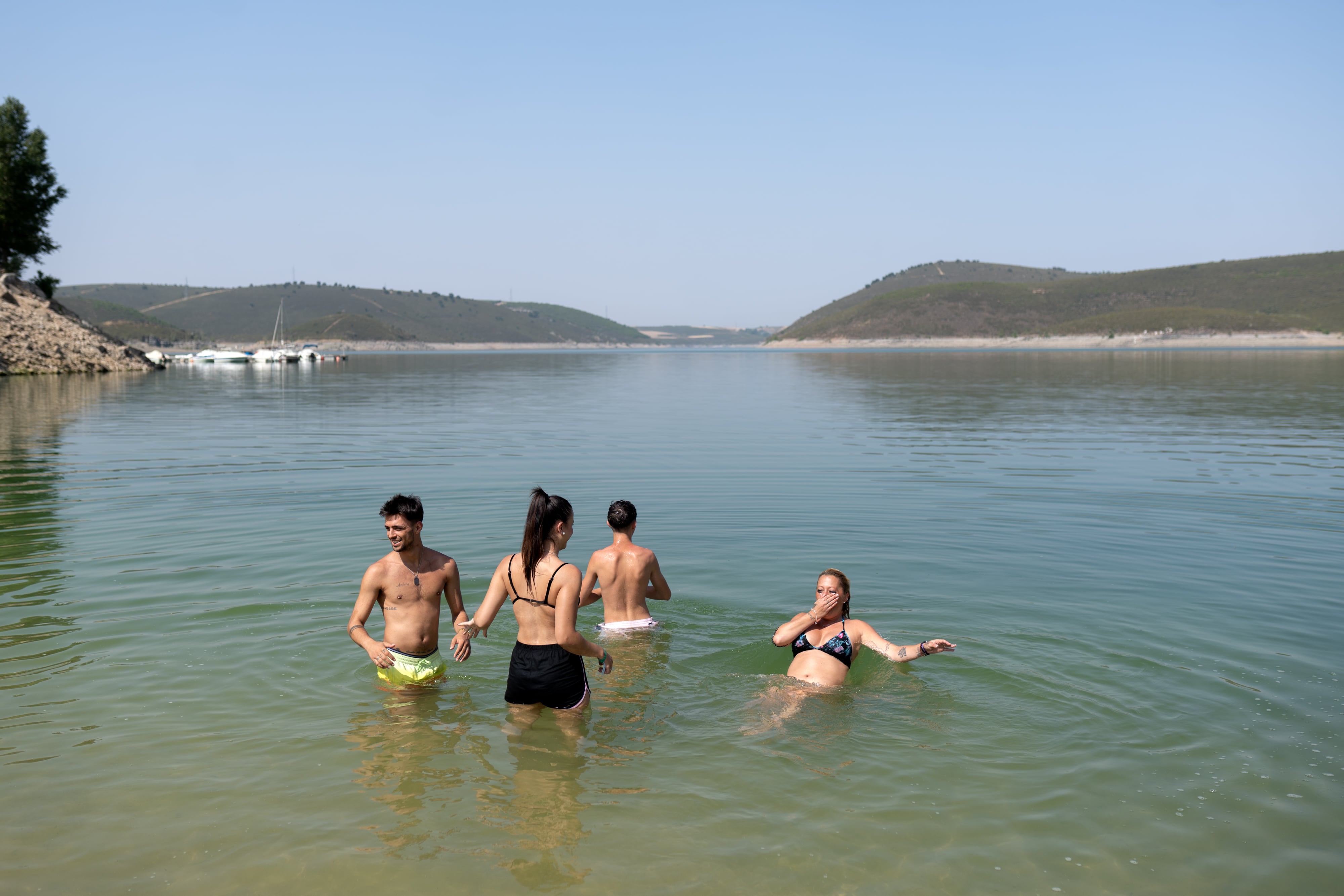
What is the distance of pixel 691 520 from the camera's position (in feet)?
50.6

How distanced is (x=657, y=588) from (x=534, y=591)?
3114 mm

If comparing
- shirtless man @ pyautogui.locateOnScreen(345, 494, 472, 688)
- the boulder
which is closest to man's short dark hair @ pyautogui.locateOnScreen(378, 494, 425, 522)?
shirtless man @ pyautogui.locateOnScreen(345, 494, 472, 688)

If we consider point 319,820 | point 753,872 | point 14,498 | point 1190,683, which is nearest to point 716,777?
point 753,872

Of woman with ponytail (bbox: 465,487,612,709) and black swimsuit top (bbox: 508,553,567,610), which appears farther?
black swimsuit top (bbox: 508,553,567,610)

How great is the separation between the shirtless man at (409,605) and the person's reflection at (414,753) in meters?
0.26

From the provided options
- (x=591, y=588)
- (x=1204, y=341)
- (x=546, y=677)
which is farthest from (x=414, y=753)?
(x=1204, y=341)

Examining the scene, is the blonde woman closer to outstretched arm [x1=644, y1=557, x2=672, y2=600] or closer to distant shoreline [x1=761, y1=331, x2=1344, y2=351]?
outstretched arm [x1=644, y1=557, x2=672, y2=600]

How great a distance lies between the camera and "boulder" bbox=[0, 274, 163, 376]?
2502 inches

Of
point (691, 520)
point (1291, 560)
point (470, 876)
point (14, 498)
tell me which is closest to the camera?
point (470, 876)

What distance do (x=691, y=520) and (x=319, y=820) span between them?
1009cm

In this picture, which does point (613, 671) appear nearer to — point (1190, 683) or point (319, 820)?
point (319, 820)

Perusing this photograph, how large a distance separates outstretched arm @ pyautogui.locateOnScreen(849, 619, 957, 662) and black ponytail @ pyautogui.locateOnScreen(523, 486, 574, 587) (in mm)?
2969

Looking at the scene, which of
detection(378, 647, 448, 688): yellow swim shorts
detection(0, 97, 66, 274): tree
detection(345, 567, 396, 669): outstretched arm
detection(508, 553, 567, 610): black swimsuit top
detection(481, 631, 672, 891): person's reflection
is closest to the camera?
detection(481, 631, 672, 891): person's reflection

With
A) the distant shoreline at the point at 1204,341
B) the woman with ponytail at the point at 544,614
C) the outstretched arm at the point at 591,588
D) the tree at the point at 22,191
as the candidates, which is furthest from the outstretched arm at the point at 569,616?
the distant shoreline at the point at 1204,341
